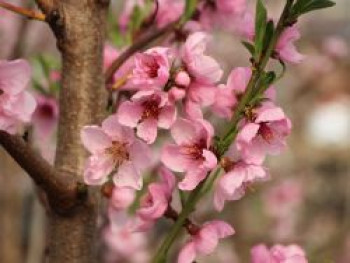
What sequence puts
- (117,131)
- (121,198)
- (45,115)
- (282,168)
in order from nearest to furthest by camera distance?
(117,131) → (121,198) → (45,115) → (282,168)

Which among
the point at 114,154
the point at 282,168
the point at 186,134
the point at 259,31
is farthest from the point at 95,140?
the point at 282,168

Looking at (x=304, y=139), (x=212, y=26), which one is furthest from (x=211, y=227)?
(x=304, y=139)

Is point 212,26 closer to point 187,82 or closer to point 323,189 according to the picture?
point 187,82

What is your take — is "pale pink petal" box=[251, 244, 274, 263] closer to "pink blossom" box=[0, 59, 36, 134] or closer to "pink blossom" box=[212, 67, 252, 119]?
"pink blossom" box=[212, 67, 252, 119]

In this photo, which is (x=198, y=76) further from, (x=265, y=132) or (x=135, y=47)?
(x=135, y=47)

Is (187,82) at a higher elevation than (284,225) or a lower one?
higher

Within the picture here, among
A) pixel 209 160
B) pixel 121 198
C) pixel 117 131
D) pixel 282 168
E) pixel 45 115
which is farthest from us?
pixel 282 168
